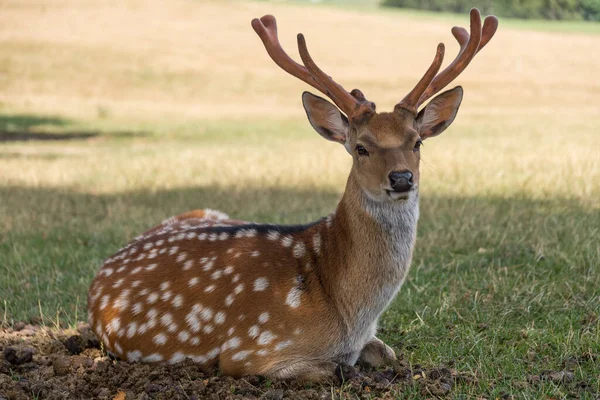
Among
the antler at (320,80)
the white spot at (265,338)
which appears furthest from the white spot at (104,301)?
the antler at (320,80)

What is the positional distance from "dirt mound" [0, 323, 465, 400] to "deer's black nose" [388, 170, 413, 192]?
3.25ft

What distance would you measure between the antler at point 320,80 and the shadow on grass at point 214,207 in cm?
211

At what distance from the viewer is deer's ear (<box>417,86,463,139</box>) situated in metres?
4.67

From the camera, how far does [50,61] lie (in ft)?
130

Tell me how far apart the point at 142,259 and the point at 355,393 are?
1.57 meters

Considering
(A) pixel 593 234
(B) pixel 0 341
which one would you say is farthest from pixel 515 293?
(B) pixel 0 341

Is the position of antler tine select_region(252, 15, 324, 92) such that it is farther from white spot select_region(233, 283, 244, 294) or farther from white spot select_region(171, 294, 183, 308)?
white spot select_region(171, 294, 183, 308)

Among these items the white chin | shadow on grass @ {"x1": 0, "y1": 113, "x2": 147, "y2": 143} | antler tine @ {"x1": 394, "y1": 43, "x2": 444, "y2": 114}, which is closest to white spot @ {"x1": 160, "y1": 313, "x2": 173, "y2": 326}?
the white chin

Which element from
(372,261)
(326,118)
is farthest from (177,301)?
(326,118)

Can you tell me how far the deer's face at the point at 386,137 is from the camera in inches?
165

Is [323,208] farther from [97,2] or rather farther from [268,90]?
[97,2]

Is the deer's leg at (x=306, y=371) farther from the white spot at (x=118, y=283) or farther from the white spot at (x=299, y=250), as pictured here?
the white spot at (x=118, y=283)

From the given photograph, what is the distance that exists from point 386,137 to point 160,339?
5.38 feet

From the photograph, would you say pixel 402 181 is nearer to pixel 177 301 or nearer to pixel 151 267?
pixel 177 301
